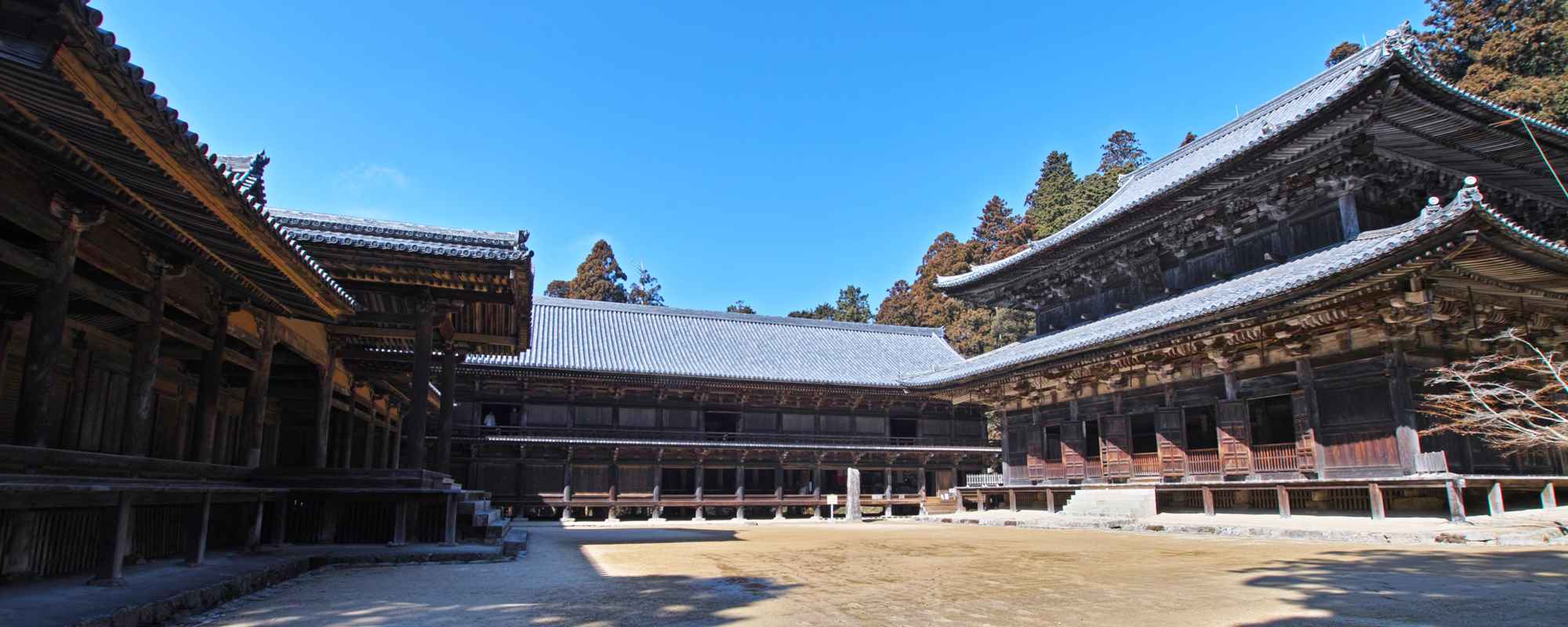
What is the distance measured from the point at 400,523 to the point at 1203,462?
54.2ft

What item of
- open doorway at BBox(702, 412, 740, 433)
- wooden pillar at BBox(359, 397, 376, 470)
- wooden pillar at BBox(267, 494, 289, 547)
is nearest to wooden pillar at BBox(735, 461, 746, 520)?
open doorway at BBox(702, 412, 740, 433)

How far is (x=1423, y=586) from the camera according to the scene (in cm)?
737

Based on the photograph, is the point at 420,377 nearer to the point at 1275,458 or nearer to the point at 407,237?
the point at 407,237

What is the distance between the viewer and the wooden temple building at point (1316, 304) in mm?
13727

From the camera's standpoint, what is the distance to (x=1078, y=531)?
18266mm

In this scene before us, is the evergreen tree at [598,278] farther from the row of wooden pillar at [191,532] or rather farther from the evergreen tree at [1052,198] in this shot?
the row of wooden pillar at [191,532]

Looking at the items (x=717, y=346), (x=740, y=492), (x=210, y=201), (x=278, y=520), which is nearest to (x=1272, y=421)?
(x=740, y=492)

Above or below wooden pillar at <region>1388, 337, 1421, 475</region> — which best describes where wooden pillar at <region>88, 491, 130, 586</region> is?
below

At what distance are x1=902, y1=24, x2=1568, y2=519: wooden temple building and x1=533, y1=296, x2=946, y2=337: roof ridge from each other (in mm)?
14284

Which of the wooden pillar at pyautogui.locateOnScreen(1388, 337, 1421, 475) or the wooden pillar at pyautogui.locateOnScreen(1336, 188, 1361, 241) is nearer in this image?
the wooden pillar at pyautogui.locateOnScreen(1388, 337, 1421, 475)

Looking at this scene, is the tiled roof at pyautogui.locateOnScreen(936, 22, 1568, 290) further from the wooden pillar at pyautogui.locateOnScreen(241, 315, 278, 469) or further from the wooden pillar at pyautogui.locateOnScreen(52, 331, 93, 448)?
the wooden pillar at pyautogui.locateOnScreen(52, 331, 93, 448)

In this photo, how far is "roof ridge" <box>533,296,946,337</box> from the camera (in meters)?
33.5

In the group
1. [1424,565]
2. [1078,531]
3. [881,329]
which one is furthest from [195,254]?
[881,329]

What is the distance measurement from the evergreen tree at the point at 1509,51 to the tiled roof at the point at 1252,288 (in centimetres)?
1280
